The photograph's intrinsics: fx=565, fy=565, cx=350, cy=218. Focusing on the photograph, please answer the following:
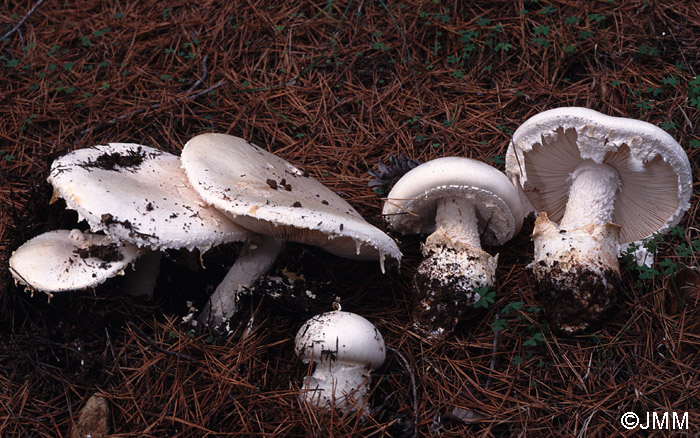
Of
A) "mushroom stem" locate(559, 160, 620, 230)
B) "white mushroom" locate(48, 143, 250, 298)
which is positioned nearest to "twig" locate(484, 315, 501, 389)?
"mushroom stem" locate(559, 160, 620, 230)

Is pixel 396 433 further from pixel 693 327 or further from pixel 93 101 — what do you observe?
pixel 93 101

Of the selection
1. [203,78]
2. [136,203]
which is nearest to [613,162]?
[136,203]

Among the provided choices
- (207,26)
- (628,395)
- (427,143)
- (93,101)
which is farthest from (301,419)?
(207,26)

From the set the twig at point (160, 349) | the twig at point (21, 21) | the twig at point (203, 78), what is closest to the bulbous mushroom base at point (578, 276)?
the twig at point (160, 349)

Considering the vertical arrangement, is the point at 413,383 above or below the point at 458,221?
below

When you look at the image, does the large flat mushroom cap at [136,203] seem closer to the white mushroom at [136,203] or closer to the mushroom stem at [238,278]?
the white mushroom at [136,203]

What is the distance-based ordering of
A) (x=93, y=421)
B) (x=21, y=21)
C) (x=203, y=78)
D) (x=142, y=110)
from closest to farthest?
1. (x=93, y=421)
2. (x=142, y=110)
3. (x=203, y=78)
4. (x=21, y=21)

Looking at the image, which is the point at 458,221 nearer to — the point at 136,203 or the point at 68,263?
the point at 136,203
